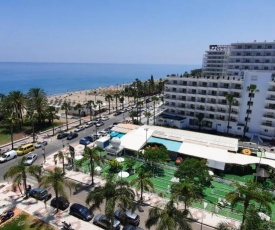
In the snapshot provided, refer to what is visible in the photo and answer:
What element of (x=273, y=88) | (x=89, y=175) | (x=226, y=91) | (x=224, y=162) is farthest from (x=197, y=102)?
(x=89, y=175)

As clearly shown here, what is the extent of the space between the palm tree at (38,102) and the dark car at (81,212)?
48285mm

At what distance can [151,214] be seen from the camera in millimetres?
26266

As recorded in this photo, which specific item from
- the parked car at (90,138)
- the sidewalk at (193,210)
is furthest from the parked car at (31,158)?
the parked car at (90,138)

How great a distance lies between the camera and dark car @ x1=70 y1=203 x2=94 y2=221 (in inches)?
1288

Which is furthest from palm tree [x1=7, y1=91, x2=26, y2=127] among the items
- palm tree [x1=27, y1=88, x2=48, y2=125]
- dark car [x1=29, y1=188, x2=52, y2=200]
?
dark car [x1=29, y1=188, x2=52, y2=200]

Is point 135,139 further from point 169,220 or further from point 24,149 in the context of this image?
point 169,220

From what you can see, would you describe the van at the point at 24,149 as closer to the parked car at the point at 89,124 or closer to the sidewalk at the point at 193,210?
the sidewalk at the point at 193,210

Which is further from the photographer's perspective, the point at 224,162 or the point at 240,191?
the point at 224,162

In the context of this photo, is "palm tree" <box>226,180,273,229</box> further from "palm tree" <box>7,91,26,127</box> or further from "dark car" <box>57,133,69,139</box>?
"palm tree" <box>7,91,26,127</box>

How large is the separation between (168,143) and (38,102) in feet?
141

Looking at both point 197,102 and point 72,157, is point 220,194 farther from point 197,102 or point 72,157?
point 197,102

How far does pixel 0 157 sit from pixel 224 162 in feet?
157

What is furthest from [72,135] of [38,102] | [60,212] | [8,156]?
[60,212]

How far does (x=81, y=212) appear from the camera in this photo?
108 feet
